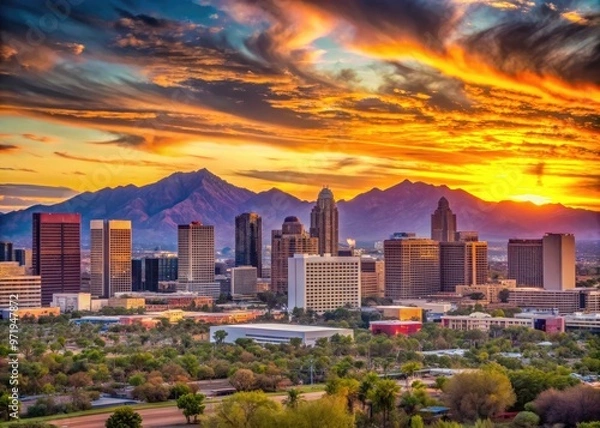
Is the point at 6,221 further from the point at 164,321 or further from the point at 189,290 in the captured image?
the point at 189,290

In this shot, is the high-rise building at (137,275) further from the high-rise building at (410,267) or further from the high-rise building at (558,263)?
the high-rise building at (558,263)

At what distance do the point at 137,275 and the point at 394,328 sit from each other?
13.2 meters

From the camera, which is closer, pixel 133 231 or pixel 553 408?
pixel 553 408

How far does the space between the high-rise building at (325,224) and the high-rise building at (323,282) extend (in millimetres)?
1713

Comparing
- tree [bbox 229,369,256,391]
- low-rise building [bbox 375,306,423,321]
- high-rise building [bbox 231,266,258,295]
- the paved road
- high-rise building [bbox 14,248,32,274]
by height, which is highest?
high-rise building [bbox 14,248,32,274]

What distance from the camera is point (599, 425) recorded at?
8.17 metres

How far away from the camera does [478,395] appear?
31.8 ft

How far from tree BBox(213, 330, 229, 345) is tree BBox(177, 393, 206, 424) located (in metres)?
6.27

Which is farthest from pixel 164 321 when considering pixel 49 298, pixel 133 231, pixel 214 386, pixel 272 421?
pixel 272 421

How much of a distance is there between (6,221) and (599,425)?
1390cm

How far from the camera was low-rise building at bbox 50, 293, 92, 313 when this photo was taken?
75.8 feet

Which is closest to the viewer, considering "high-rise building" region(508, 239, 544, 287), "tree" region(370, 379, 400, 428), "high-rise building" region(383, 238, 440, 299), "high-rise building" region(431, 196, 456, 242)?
"tree" region(370, 379, 400, 428)

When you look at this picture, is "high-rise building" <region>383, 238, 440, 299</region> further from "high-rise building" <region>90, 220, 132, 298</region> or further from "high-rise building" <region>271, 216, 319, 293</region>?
"high-rise building" <region>90, 220, 132, 298</region>

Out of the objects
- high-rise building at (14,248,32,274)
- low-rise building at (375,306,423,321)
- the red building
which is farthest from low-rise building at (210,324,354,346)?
high-rise building at (14,248,32,274)
